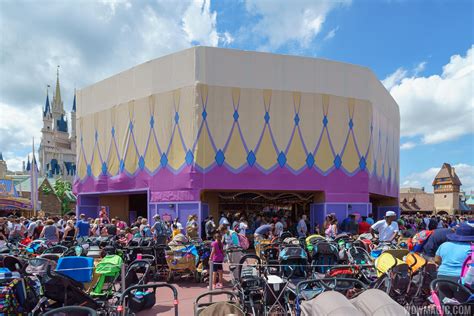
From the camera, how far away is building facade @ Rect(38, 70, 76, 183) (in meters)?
109

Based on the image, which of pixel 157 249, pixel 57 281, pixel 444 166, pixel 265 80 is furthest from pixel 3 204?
pixel 444 166

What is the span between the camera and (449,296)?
432 cm

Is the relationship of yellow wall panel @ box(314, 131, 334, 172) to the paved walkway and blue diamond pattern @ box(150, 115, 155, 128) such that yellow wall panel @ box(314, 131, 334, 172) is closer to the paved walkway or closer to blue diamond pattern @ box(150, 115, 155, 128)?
blue diamond pattern @ box(150, 115, 155, 128)

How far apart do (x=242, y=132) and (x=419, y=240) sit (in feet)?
34.6

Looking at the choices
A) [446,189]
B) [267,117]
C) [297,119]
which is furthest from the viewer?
[446,189]

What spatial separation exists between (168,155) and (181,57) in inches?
190

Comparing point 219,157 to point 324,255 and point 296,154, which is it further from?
point 324,255

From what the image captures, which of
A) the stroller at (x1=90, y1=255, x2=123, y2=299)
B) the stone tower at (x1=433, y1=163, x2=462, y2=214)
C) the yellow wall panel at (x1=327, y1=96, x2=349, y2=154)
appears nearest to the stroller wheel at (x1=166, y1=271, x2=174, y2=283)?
the stroller at (x1=90, y1=255, x2=123, y2=299)

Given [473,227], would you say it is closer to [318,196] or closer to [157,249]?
[157,249]

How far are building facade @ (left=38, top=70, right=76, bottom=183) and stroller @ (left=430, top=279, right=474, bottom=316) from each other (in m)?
114

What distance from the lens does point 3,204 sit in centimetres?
3700

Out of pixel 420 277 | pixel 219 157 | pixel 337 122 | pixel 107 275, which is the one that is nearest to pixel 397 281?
pixel 420 277

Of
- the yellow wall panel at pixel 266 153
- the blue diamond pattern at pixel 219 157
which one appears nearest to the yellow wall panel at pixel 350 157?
the yellow wall panel at pixel 266 153

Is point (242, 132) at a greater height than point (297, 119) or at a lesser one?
lesser
